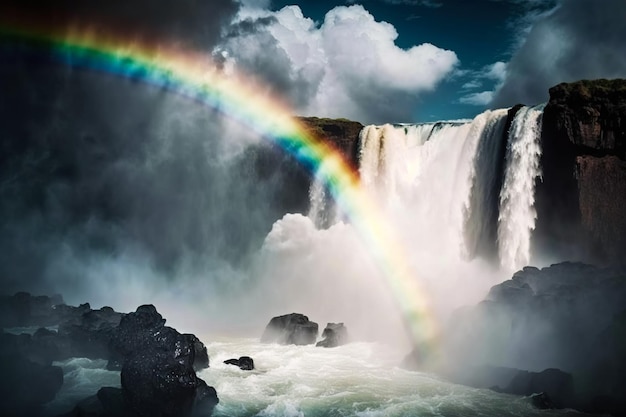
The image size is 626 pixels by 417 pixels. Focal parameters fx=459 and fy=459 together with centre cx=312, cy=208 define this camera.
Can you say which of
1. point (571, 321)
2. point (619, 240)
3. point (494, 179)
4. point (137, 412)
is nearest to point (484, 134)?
point (494, 179)

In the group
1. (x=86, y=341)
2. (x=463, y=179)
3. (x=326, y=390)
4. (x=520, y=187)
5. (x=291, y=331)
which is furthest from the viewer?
(x=463, y=179)

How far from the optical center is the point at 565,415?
16594 millimetres

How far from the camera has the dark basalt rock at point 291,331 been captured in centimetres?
3152

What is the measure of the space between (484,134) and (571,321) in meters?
18.4

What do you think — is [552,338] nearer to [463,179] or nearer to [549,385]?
[549,385]

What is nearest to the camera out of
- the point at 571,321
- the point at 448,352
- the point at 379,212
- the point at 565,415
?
the point at 565,415

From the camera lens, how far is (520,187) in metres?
33.0

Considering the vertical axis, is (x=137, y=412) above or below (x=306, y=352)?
below

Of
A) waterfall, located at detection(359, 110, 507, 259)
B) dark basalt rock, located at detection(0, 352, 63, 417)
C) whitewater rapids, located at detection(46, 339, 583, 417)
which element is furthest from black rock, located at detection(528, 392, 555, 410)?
waterfall, located at detection(359, 110, 507, 259)

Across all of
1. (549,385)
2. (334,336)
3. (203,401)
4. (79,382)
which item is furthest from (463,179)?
(79,382)

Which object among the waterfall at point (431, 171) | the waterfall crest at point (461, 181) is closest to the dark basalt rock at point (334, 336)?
the waterfall crest at point (461, 181)

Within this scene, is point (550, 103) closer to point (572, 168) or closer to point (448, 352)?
point (572, 168)

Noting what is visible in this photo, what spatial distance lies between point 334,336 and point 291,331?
3.03 metres

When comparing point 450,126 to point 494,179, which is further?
point 450,126
